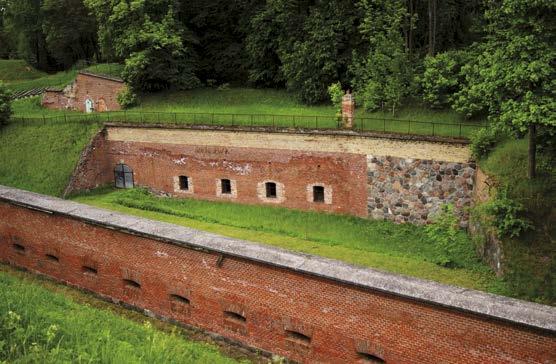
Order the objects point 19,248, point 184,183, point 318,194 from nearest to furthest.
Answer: point 19,248, point 318,194, point 184,183

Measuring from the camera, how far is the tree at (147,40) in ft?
92.0

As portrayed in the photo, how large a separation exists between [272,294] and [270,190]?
11100 millimetres

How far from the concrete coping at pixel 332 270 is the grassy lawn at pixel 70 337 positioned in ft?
7.02

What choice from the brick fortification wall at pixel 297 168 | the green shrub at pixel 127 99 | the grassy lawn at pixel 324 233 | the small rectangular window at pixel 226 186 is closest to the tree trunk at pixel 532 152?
the grassy lawn at pixel 324 233

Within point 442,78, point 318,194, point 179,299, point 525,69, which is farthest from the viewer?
point 442,78

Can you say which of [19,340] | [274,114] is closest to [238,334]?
[19,340]

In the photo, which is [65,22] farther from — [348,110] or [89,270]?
[89,270]

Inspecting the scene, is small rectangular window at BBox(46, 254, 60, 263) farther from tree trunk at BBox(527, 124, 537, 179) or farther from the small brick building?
the small brick building

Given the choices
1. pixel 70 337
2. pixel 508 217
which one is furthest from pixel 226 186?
pixel 70 337

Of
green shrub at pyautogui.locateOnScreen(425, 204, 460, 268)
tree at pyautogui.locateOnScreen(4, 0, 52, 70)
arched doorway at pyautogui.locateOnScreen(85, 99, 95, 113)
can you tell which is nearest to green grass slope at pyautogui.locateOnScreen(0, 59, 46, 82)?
tree at pyautogui.locateOnScreen(4, 0, 52, 70)

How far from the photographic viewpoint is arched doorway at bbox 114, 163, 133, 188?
25.9 metres

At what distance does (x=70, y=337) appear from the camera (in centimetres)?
902

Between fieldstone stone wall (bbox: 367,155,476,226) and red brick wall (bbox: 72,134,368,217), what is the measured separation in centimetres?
52

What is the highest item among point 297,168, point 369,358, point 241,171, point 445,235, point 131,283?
point 297,168
